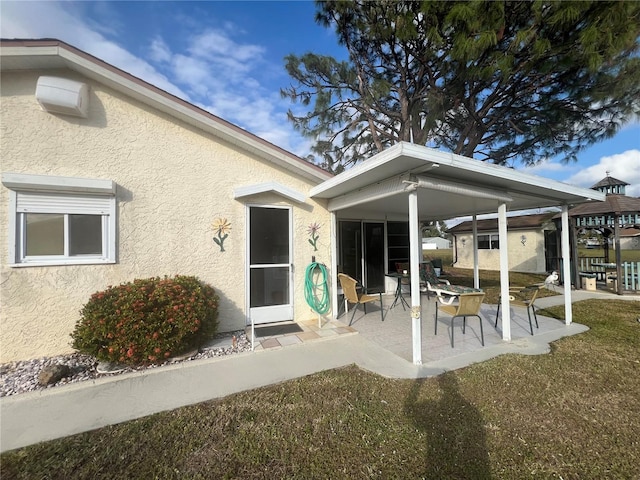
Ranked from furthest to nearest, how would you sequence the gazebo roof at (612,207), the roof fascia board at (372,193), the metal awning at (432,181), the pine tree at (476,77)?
the gazebo roof at (612,207) < the pine tree at (476,77) < the roof fascia board at (372,193) < the metal awning at (432,181)

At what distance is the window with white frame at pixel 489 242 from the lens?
666 inches

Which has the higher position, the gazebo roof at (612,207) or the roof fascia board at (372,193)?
the gazebo roof at (612,207)

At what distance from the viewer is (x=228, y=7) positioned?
5.89 metres

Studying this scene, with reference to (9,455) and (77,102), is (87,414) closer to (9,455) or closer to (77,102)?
(9,455)

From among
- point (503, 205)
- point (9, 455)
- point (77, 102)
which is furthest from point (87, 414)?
point (503, 205)

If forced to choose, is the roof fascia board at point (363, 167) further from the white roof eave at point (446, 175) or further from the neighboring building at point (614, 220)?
the neighboring building at point (614, 220)

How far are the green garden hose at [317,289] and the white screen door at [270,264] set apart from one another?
1.31 ft

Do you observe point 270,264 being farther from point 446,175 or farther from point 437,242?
point 437,242

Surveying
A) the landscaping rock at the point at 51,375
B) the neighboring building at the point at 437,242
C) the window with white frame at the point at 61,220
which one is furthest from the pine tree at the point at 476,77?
the neighboring building at the point at 437,242

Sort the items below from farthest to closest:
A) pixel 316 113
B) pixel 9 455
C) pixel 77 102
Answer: pixel 316 113 < pixel 77 102 < pixel 9 455

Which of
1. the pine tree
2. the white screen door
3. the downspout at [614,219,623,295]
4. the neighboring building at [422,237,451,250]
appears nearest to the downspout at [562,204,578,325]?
the pine tree

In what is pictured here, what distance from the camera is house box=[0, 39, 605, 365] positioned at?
12.5ft

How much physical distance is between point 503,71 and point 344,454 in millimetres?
8623

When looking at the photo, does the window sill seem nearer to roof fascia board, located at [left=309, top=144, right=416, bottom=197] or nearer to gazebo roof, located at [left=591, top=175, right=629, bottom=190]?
roof fascia board, located at [left=309, top=144, right=416, bottom=197]
